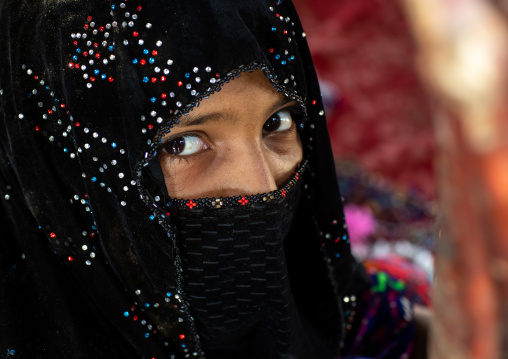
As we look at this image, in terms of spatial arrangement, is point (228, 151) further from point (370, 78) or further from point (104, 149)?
point (370, 78)

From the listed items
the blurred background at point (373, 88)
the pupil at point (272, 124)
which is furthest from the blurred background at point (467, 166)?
Result: the blurred background at point (373, 88)

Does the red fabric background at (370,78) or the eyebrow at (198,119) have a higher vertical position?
the red fabric background at (370,78)

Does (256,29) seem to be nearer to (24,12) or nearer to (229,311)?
(24,12)

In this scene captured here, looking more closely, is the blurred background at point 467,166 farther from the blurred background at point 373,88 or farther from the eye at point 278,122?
the blurred background at point 373,88

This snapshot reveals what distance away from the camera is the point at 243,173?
1.15 m

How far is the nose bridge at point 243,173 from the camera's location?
115 centimetres

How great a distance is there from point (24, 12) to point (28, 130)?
0.77 ft

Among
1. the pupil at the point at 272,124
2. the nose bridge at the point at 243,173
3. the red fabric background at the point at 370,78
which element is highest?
the red fabric background at the point at 370,78

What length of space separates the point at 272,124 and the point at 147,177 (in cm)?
32

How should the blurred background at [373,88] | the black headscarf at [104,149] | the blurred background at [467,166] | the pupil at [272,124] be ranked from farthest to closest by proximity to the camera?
1. the blurred background at [373,88]
2. the pupil at [272,124]
3. the black headscarf at [104,149]
4. the blurred background at [467,166]

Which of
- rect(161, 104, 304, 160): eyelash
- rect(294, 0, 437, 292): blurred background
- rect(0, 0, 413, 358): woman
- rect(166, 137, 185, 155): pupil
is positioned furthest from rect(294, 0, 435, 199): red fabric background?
rect(166, 137, 185, 155): pupil

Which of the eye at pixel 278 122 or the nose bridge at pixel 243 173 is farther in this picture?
the eye at pixel 278 122

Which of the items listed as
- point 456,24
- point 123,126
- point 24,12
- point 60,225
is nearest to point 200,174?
point 123,126

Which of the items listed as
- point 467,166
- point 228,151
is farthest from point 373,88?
point 467,166
